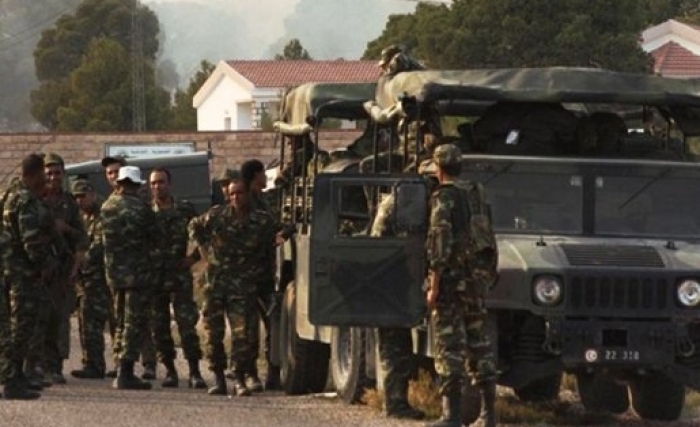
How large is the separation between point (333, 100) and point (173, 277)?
→ 1956mm

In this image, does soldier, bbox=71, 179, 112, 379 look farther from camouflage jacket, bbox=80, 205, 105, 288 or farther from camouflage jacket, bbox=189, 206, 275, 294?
camouflage jacket, bbox=189, 206, 275, 294

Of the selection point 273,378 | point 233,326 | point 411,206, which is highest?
point 411,206

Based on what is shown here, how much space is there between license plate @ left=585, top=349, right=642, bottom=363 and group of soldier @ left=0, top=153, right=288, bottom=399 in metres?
4.00

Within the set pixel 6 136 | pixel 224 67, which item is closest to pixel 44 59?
pixel 224 67

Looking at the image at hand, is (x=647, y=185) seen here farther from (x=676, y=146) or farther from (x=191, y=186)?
(x=191, y=186)

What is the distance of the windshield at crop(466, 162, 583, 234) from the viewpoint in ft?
49.8

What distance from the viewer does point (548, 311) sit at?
14.2 meters

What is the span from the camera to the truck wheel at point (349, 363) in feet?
→ 52.9

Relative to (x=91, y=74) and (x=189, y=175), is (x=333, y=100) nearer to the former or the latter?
(x=189, y=175)

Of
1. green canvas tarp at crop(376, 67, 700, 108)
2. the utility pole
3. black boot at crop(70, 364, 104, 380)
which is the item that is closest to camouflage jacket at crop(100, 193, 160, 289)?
black boot at crop(70, 364, 104, 380)

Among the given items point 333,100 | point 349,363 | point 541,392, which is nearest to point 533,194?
point 349,363

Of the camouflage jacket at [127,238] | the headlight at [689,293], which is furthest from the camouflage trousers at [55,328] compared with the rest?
the headlight at [689,293]

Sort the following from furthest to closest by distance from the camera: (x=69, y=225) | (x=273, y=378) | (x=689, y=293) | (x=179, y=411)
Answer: (x=273, y=378) < (x=69, y=225) < (x=179, y=411) < (x=689, y=293)

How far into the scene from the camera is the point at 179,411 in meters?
15.9
